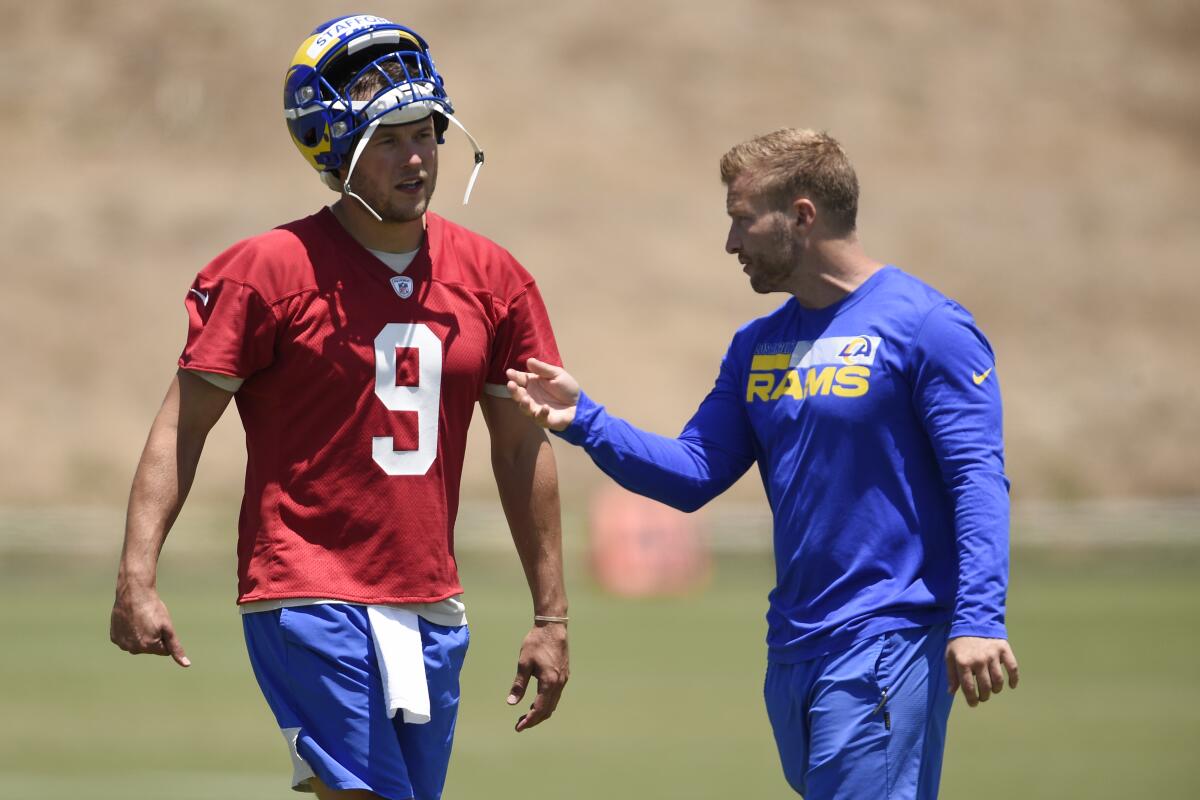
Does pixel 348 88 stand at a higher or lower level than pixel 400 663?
higher

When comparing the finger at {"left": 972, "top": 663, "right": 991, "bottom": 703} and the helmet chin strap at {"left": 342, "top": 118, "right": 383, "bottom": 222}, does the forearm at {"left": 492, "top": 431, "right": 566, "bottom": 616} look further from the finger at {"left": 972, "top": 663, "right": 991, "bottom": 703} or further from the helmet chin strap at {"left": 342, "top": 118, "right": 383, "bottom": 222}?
the finger at {"left": 972, "top": 663, "right": 991, "bottom": 703}

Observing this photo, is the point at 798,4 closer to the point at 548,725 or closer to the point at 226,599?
the point at 226,599

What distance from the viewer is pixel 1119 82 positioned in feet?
164

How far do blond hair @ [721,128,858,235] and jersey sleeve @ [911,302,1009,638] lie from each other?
14.6 inches

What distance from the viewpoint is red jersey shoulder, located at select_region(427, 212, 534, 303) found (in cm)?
482

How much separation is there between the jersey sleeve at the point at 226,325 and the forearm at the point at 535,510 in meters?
0.75

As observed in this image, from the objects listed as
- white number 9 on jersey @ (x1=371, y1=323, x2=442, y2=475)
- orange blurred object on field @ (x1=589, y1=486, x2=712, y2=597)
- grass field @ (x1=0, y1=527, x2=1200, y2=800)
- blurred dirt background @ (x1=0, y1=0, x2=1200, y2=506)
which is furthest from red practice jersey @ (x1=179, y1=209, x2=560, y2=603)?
blurred dirt background @ (x1=0, y1=0, x2=1200, y2=506)

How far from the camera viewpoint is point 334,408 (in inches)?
A: 181

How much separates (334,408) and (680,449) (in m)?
0.88

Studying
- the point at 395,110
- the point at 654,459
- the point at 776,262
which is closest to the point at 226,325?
the point at 395,110

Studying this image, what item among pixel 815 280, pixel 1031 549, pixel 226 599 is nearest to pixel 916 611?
pixel 815 280

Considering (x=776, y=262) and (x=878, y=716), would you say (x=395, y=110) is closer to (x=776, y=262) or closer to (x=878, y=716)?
(x=776, y=262)

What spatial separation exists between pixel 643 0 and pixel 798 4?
4.14 metres

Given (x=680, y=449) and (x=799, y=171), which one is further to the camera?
(x=680, y=449)
